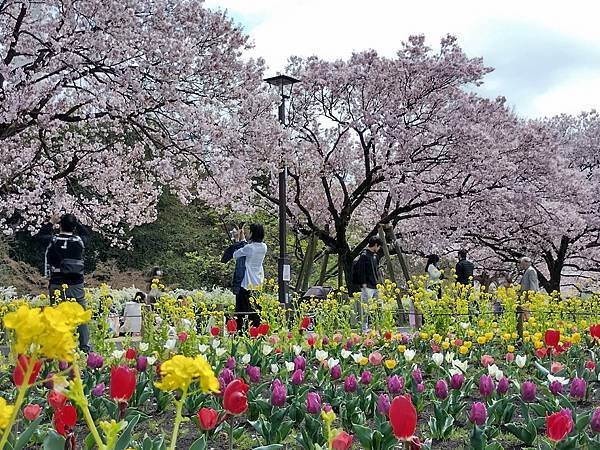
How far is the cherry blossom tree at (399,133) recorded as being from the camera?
16.1 meters

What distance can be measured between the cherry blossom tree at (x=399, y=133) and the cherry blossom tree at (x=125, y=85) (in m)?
3.68

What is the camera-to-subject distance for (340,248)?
16172mm

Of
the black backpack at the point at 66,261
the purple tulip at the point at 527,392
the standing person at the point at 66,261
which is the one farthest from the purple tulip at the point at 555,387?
Result: the black backpack at the point at 66,261

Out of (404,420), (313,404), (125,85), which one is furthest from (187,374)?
(125,85)

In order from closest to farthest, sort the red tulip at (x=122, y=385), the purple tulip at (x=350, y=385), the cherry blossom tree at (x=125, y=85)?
the red tulip at (x=122, y=385) < the purple tulip at (x=350, y=385) < the cherry blossom tree at (x=125, y=85)

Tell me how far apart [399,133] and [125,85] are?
7.56 m

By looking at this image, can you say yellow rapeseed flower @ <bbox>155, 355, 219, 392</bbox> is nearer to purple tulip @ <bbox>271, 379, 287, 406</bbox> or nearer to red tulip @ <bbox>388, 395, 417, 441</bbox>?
red tulip @ <bbox>388, 395, 417, 441</bbox>

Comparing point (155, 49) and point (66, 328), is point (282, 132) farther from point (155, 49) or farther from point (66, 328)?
point (66, 328)

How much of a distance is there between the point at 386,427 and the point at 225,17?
9.50 m

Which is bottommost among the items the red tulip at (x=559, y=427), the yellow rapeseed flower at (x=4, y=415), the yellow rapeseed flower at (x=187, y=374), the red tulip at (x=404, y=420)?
the red tulip at (x=559, y=427)

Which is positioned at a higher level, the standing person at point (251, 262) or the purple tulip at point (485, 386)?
the standing person at point (251, 262)

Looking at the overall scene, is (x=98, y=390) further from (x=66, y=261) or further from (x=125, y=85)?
(x=125, y=85)

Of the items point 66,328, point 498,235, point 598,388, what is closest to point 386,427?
point 66,328

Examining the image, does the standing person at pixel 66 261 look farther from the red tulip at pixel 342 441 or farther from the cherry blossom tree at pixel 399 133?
the cherry blossom tree at pixel 399 133
